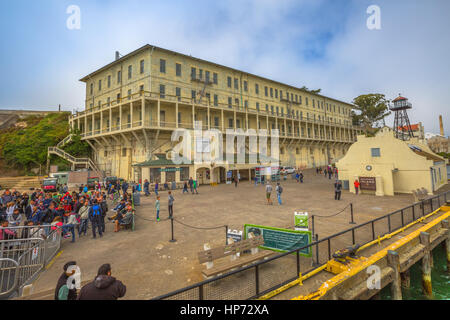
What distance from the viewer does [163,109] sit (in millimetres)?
30188

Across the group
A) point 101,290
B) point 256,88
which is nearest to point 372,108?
point 256,88

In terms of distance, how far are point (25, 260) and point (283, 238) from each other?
782 centimetres

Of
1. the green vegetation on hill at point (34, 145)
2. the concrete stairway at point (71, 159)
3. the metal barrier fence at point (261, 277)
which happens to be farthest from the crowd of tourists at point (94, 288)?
the concrete stairway at point (71, 159)

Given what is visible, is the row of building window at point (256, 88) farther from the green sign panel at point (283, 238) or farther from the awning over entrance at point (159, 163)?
the green sign panel at point (283, 238)

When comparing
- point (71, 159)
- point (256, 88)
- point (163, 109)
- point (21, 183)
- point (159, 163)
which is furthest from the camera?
point (256, 88)

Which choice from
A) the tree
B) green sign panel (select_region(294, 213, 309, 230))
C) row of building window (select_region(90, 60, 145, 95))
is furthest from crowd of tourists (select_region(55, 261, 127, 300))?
the tree

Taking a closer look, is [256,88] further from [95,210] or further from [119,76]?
[95,210]

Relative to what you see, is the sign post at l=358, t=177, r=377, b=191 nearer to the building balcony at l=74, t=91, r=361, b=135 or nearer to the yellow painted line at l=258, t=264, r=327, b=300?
the yellow painted line at l=258, t=264, r=327, b=300

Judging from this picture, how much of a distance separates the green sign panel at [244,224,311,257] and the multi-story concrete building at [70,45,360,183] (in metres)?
20.1

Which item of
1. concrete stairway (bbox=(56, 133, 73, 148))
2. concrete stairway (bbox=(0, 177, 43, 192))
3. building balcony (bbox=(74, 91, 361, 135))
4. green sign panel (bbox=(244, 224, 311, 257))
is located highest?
building balcony (bbox=(74, 91, 361, 135))

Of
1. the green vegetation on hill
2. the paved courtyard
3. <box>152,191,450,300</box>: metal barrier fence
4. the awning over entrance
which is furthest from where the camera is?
the green vegetation on hill

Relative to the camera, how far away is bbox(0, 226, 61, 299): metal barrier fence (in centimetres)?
519

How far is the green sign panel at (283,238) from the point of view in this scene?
6.36 m

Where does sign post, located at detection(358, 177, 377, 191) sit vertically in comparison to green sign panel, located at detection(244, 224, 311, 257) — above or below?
above
